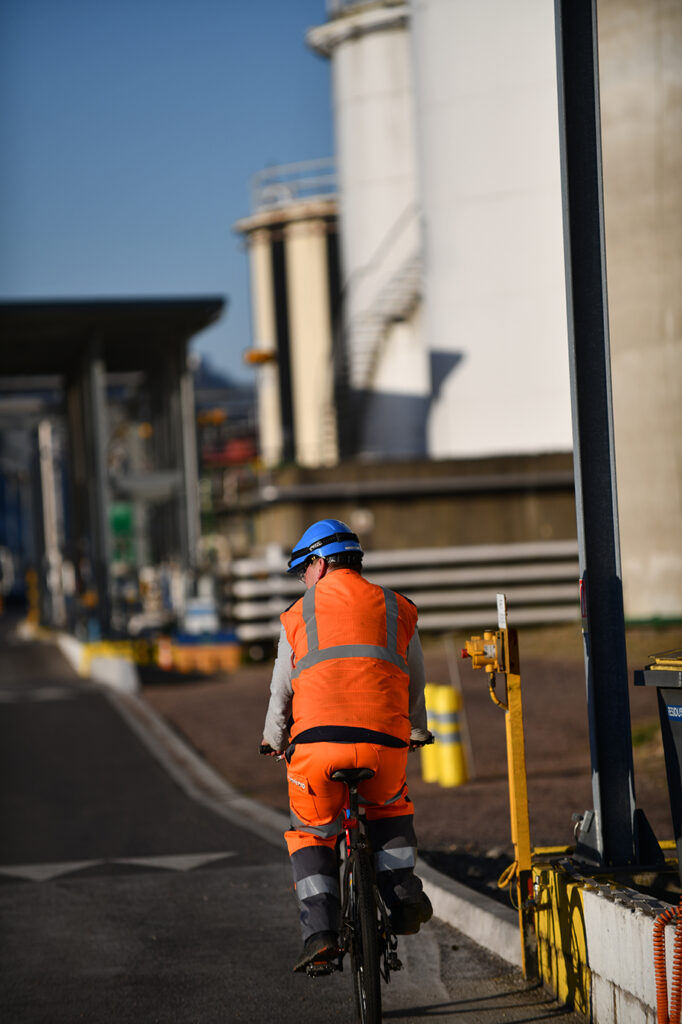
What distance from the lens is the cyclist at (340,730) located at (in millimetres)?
5559

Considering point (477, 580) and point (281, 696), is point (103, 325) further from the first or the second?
point (281, 696)

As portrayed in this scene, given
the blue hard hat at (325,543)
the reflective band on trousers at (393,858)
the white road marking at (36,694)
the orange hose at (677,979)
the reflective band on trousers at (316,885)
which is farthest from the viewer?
the white road marking at (36,694)

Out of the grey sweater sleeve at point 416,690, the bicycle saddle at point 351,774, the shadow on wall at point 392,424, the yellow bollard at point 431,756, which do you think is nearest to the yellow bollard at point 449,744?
the yellow bollard at point 431,756

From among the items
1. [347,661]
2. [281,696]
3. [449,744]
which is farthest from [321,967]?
[449,744]

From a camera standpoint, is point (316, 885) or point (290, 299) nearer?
point (316, 885)

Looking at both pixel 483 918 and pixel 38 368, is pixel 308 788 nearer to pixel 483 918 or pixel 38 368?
pixel 483 918

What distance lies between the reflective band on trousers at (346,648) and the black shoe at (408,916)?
0.88m

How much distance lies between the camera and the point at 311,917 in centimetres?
558

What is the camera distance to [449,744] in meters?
13.2

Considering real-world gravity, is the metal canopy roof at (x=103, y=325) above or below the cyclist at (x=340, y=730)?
above

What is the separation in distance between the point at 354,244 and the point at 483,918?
36.9 meters

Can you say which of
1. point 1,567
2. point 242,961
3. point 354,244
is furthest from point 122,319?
point 1,567

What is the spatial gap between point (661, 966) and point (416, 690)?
1.49 meters

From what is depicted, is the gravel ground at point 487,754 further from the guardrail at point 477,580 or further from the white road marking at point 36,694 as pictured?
the guardrail at point 477,580
